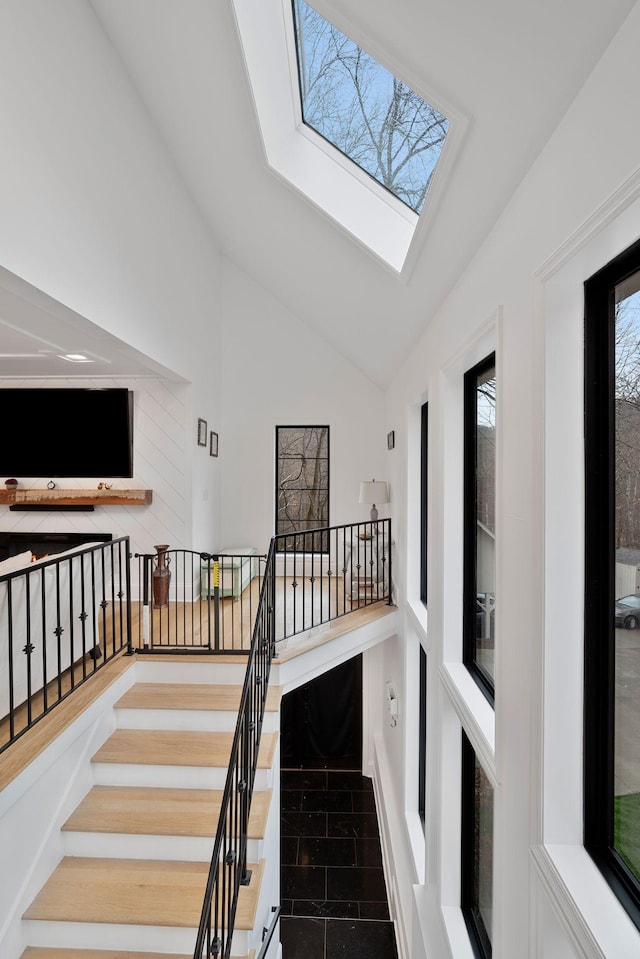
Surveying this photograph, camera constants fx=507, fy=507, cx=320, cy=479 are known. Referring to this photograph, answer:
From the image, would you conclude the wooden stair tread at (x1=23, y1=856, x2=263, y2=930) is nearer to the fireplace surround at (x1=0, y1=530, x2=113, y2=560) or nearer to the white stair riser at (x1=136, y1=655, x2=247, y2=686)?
the white stair riser at (x1=136, y1=655, x2=247, y2=686)

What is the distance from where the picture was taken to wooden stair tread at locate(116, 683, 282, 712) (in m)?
3.84

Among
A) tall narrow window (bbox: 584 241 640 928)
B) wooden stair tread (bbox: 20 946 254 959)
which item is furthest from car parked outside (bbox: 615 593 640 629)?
wooden stair tread (bbox: 20 946 254 959)

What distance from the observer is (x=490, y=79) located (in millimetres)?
1407

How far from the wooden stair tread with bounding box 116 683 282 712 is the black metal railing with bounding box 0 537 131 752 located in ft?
1.25

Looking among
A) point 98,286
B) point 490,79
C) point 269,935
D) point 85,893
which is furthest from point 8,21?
point 269,935

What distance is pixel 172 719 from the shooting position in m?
3.82

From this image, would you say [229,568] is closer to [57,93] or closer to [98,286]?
[98,286]

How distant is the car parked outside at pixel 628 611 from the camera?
1.28 m

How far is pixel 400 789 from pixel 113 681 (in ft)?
9.00

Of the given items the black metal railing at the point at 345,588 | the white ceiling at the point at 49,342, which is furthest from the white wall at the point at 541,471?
the black metal railing at the point at 345,588

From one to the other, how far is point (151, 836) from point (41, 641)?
1.36 metres

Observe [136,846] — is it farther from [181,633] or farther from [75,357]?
[75,357]

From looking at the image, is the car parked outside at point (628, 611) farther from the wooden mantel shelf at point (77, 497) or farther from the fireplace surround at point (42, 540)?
the fireplace surround at point (42, 540)

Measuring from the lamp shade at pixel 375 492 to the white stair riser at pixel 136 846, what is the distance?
136 inches
